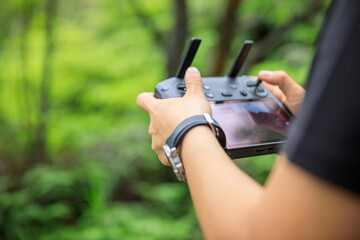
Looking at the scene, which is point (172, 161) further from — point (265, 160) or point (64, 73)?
point (64, 73)

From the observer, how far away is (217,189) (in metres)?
0.43

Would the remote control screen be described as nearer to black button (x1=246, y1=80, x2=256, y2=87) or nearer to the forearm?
black button (x1=246, y1=80, x2=256, y2=87)

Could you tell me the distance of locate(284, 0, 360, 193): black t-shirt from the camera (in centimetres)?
30

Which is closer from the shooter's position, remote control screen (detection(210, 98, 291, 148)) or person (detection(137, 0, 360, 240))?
person (detection(137, 0, 360, 240))

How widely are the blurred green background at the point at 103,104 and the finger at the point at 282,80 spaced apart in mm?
929

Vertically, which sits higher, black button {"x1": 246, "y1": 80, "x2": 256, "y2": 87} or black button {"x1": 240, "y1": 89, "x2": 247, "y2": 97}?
black button {"x1": 246, "y1": 80, "x2": 256, "y2": 87}

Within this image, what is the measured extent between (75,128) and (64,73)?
1.95 feet

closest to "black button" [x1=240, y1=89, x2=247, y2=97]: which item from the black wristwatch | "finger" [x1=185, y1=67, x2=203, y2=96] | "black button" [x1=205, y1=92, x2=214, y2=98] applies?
"black button" [x1=205, y1=92, x2=214, y2=98]

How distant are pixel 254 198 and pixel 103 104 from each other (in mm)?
2633

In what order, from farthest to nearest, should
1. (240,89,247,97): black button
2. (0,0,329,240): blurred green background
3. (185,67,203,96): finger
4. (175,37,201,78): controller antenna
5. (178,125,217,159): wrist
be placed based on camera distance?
(0,0,329,240): blurred green background < (240,89,247,97): black button < (175,37,201,78): controller antenna < (185,67,203,96): finger < (178,125,217,159): wrist

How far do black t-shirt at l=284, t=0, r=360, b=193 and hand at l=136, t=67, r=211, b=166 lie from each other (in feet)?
0.84

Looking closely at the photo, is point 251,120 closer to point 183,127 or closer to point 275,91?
point 275,91

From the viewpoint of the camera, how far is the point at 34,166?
265cm

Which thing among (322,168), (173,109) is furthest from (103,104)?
(322,168)
